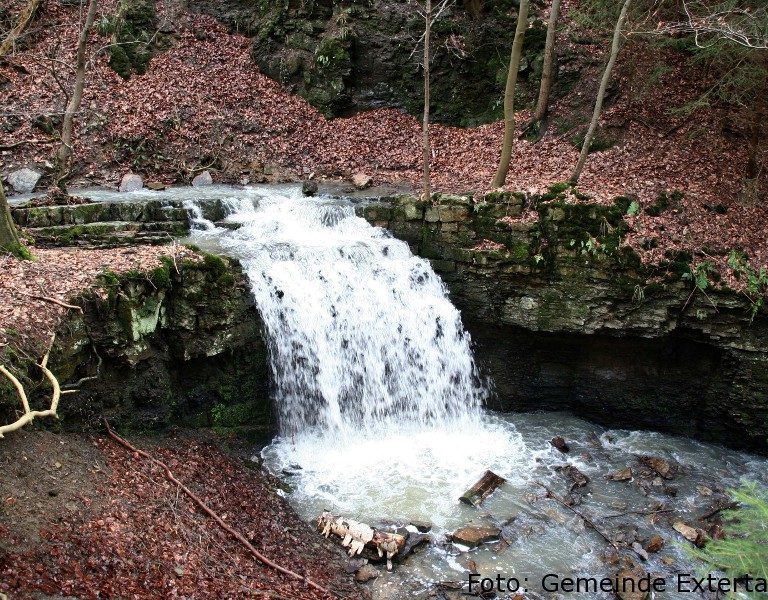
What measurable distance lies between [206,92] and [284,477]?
11809 millimetres

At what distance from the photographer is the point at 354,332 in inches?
394

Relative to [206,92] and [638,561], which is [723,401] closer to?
[638,561]

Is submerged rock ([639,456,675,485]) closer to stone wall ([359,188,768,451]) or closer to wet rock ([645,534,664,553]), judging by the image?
stone wall ([359,188,768,451])

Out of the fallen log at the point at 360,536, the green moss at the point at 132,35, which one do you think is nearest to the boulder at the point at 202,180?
the green moss at the point at 132,35

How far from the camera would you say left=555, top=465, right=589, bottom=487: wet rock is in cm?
888

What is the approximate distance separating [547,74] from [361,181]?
5.40 metres

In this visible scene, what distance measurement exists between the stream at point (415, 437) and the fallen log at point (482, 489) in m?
0.12

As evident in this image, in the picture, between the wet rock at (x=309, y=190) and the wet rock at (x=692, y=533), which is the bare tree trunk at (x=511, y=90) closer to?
the wet rock at (x=309, y=190)

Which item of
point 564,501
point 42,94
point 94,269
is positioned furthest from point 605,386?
point 42,94

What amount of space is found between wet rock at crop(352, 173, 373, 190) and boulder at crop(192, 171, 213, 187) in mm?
3577

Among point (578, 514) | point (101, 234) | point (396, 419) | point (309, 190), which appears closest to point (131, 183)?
point (101, 234)

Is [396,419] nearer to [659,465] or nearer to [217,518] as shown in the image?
[217,518]

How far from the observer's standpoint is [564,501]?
8.40 meters

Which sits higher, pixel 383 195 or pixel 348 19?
pixel 348 19
